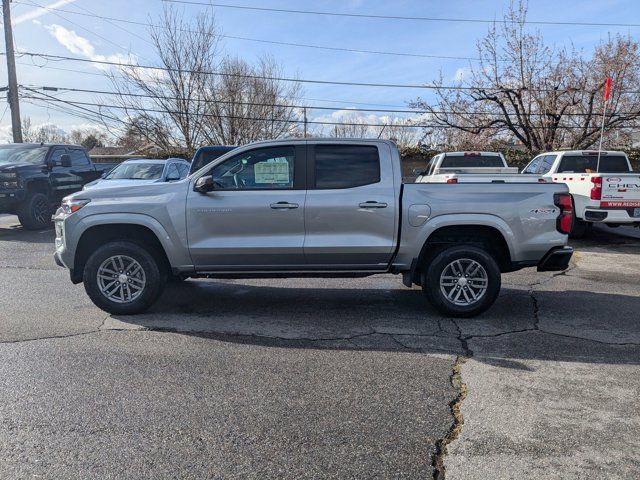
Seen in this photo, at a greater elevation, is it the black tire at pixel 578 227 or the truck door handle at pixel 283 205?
the truck door handle at pixel 283 205

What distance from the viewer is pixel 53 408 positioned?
3.59m

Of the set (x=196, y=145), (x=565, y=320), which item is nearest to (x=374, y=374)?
(x=565, y=320)

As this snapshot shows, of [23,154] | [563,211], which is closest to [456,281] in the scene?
[563,211]

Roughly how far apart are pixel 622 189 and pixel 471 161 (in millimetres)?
4799

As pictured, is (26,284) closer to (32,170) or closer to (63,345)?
(63,345)

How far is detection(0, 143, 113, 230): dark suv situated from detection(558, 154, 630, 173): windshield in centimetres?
1270

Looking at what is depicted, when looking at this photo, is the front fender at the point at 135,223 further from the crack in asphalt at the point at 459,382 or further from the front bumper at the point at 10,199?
the front bumper at the point at 10,199

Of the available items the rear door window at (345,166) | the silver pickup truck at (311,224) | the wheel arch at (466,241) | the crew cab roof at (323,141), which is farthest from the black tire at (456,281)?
the crew cab roof at (323,141)

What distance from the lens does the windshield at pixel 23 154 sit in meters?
13.2

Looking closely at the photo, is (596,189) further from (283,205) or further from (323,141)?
(283,205)

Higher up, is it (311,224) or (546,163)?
(546,163)

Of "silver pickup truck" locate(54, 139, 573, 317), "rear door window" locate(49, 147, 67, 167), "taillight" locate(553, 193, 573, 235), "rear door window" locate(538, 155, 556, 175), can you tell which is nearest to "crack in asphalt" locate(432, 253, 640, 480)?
"silver pickup truck" locate(54, 139, 573, 317)

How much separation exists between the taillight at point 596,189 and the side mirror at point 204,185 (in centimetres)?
806

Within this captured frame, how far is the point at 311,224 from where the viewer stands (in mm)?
5625
